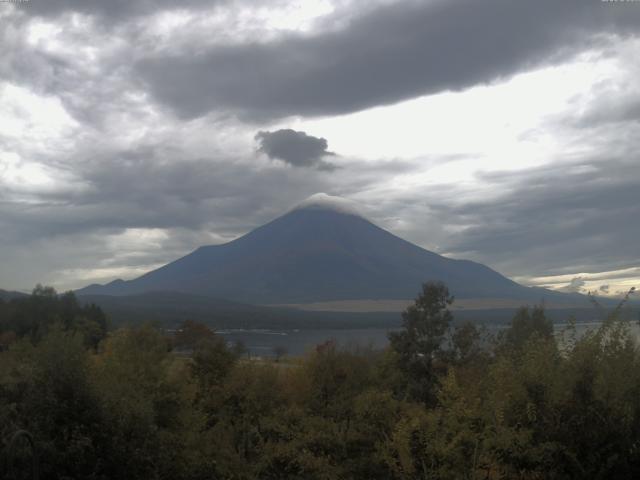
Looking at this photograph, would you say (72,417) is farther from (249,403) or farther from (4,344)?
(4,344)

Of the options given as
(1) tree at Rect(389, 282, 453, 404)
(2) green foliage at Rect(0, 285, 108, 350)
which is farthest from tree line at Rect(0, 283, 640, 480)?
(2) green foliage at Rect(0, 285, 108, 350)

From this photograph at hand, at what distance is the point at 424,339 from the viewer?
41.2m

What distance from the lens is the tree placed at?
38.5 metres

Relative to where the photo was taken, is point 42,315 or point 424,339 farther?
point 42,315

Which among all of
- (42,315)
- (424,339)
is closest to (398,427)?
(424,339)

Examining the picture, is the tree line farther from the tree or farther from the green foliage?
the green foliage

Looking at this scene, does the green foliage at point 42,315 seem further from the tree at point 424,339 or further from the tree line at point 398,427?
the tree line at point 398,427

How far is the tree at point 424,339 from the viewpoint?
38.5 m

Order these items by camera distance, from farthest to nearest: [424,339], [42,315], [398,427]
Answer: [42,315], [424,339], [398,427]

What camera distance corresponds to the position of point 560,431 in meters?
14.0

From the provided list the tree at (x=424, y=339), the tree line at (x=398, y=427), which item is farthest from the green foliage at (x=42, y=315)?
the tree line at (x=398, y=427)

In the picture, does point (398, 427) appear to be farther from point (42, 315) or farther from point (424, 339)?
point (42, 315)

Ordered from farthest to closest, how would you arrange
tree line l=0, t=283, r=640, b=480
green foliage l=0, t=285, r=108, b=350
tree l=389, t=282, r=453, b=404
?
green foliage l=0, t=285, r=108, b=350, tree l=389, t=282, r=453, b=404, tree line l=0, t=283, r=640, b=480

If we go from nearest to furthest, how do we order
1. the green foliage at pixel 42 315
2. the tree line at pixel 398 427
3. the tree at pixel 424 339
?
the tree line at pixel 398 427
the tree at pixel 424 339
the green foliage at pixel 42 315
